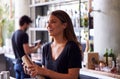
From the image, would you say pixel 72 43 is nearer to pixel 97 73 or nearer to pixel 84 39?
pixel 97 73

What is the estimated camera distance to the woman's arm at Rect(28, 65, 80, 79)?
1841mm

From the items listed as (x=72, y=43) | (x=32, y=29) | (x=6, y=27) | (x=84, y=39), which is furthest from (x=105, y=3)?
(x=6, y=27)

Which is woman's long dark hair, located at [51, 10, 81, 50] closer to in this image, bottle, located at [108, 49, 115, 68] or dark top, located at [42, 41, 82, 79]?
dark top, located at [42, 41, 82, 79]

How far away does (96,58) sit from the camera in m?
3.64

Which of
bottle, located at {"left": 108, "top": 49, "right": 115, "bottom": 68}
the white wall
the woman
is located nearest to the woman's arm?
the woman

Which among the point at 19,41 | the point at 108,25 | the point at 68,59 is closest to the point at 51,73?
the point at 68,59

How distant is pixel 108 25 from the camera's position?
11.8 ft

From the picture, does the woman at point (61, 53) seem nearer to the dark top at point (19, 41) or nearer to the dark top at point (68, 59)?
the dark top at point (68, 59)

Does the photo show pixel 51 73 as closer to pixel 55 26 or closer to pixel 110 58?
pixel 55 26

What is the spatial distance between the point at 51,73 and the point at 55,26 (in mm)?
372

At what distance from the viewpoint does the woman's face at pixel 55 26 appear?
2008mm

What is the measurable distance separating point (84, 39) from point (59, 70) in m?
2.46

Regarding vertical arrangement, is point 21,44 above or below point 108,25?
below

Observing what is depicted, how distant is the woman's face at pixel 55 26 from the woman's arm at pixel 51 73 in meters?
0.31
